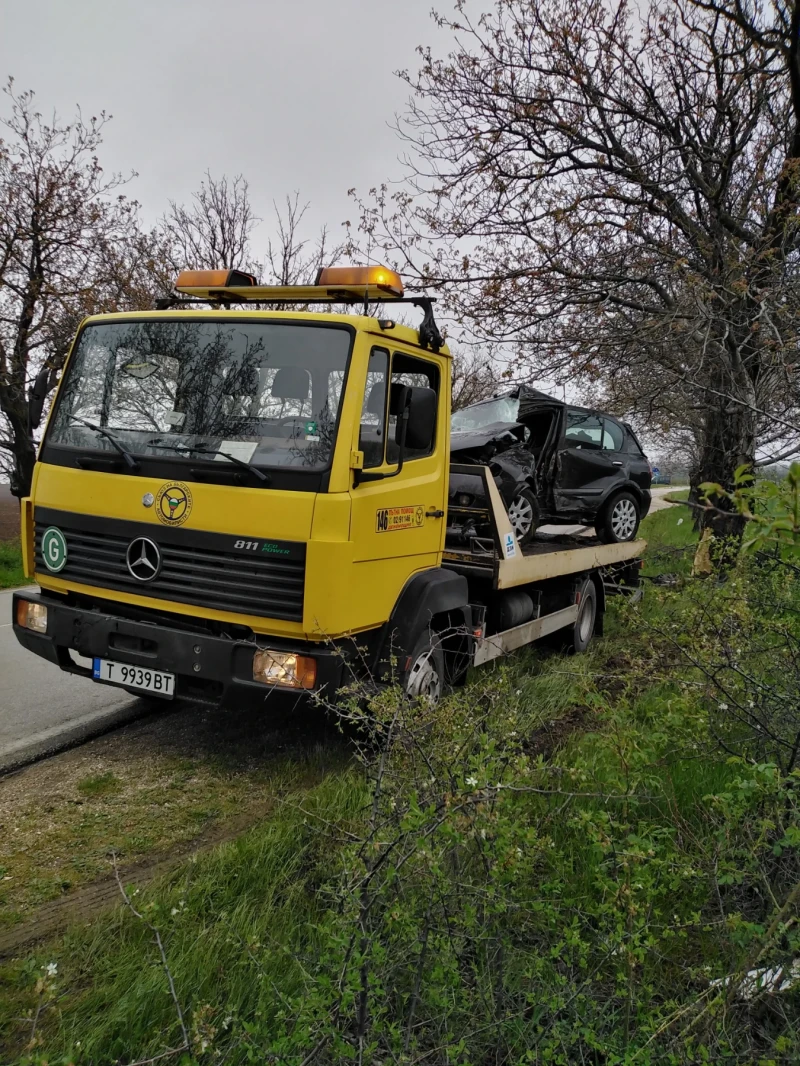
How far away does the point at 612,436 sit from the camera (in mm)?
8844

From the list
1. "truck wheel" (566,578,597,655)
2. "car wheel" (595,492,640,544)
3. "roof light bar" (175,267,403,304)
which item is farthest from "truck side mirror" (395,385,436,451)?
"car wheel" (595,492,640,544)

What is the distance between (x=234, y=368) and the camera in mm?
4203

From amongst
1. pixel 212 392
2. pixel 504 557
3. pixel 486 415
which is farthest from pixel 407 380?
pixel 486 415

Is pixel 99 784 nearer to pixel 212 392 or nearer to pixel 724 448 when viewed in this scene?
pixel 212 392

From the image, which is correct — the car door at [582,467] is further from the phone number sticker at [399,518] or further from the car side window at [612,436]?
the phone number sticker at [399,518]

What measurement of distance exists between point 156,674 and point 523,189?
7303 millimetres

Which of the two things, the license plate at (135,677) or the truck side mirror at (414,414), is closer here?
the license plate at (135,677)

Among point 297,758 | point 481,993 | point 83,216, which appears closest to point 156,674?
point 297,758

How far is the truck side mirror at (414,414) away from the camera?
4.37 metres

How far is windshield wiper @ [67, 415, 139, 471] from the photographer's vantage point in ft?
13.5

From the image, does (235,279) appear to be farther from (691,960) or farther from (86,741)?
(691,960)

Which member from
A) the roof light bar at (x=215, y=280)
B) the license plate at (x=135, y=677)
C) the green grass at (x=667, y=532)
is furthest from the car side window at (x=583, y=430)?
the license plate at (x=135, y=677)

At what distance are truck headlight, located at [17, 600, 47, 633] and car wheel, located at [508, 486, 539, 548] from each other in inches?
150

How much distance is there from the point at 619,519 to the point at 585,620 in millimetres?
1361
